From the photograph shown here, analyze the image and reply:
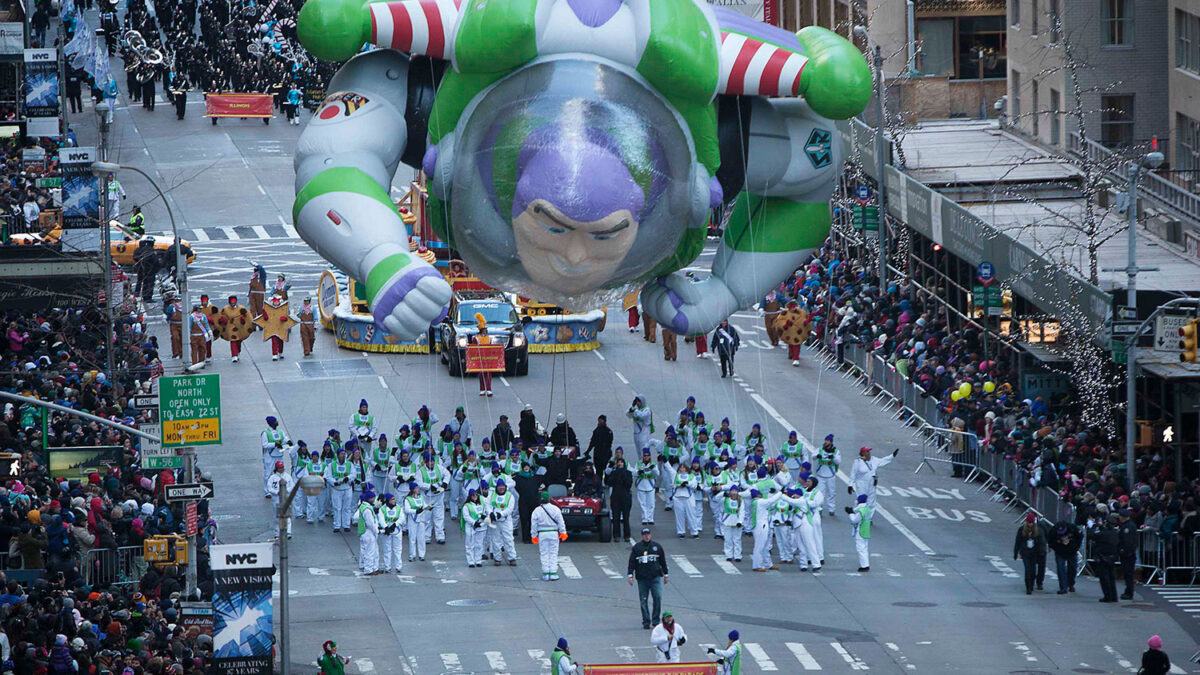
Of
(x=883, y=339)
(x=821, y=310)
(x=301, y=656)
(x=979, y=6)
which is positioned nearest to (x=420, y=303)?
(x=301, y=656)

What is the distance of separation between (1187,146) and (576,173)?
2917cm

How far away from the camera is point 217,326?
45500mm

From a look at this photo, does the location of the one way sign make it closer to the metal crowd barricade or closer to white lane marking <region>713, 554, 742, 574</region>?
the metal crowd barricade

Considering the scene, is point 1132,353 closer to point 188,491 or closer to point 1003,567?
point 1003,567

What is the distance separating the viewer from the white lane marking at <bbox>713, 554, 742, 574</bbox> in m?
32.4

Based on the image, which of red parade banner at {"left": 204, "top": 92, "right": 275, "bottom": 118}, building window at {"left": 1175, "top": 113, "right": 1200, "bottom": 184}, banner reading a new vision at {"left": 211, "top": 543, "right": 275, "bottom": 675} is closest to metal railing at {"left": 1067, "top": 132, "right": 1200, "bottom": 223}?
building window at {"left": 1175, "top": 113, "right": 1200, "bottom": 184}

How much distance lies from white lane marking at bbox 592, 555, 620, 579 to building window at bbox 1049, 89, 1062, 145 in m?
18.9

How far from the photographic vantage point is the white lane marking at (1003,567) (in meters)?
32.1

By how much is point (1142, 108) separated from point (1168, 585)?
16777mm

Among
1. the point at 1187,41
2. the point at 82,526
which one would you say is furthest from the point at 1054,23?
the point at 82,526

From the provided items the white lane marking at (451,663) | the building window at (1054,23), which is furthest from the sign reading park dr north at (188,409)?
the building window at (1054,23)

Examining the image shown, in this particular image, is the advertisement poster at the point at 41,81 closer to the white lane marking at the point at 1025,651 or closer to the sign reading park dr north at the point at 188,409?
the sign reading park dr north at the point at 188,409

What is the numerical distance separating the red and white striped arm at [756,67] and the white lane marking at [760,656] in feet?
35.5

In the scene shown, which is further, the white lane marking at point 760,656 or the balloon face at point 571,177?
the white lane marking at point 760,656
